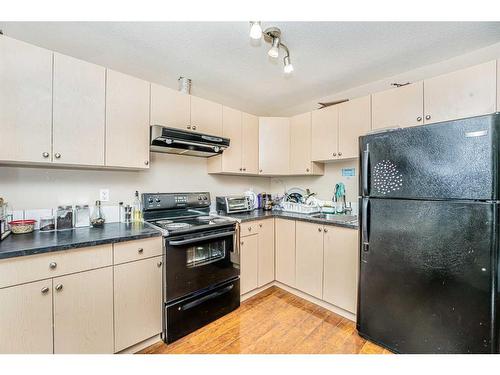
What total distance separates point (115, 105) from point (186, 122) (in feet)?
1.94

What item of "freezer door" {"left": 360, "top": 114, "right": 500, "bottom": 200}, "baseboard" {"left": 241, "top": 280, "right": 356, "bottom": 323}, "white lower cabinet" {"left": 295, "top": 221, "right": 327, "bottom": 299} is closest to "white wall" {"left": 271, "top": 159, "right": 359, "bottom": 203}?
"white lower cabinet" {"left": 295, "top": 221, "right": 327, "bottom": 299}

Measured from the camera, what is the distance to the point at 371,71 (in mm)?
2193

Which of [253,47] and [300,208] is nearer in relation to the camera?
[253,47]

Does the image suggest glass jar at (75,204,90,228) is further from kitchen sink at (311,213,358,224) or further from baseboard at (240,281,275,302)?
kitchen sink at (311,213,358,224)

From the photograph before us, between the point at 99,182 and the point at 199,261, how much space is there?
1106 mm

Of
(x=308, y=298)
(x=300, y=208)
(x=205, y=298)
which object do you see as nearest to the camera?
(x=205, y=298)

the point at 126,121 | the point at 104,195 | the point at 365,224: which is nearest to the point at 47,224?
the point at 104,195

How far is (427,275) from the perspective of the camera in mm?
1379

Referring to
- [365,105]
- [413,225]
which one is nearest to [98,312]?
[413,225]

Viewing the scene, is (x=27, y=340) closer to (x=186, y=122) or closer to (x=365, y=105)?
(x=186, y=122)

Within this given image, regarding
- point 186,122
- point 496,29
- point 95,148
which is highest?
point 496,29

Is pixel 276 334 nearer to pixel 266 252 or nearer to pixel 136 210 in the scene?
pixel 266 252

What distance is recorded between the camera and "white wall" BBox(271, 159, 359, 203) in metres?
2.50

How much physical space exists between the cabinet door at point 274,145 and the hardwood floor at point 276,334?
1.54m
